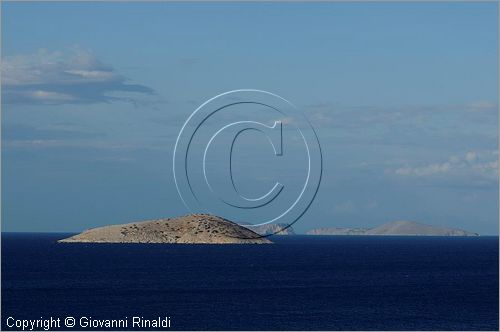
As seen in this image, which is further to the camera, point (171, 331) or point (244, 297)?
point (244, 297)

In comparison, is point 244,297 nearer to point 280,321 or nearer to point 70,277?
point 280,321

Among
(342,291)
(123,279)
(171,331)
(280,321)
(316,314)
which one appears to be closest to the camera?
(171,331)

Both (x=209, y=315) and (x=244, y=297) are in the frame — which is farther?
(x=244, y=297)

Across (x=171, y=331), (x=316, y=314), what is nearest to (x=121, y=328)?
(x=171, y=331)

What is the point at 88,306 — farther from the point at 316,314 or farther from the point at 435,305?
the point at 435,305

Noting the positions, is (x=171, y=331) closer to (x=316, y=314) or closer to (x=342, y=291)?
(x=316, y=314)

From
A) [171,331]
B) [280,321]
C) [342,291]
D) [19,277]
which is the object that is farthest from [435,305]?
[19,277]

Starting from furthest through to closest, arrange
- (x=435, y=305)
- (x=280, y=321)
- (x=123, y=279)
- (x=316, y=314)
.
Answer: (x=123, y=279)
(x=435, y=305)
(x=316, y=314)
(x=280, y=321)

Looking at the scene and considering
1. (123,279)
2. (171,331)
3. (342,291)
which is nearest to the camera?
(171,331)

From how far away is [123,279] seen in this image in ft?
623

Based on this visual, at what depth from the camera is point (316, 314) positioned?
5039 inches

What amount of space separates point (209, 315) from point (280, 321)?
41.4 ft

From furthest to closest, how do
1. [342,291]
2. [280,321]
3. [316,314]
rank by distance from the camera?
[342,291], [316,314], [280,321]

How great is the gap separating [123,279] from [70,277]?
15614mm
